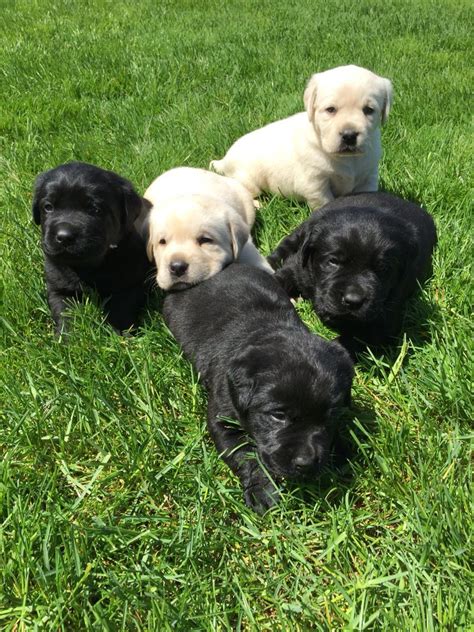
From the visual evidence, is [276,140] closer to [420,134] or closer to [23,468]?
[420,134]

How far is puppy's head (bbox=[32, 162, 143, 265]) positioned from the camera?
3.27m

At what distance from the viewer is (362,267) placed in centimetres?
315

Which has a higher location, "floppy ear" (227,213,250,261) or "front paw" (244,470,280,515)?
"floppy ear" (227,213,250,261)

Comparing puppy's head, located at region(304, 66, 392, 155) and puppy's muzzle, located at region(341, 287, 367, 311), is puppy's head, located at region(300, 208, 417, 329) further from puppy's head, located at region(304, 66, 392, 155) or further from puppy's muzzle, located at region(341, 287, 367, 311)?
puppy's head, located at region(304, 66, 392, 155)

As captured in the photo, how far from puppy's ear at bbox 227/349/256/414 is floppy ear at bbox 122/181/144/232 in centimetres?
163

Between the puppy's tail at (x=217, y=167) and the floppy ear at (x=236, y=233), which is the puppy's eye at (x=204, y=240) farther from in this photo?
the puppy's tail at (x=217, y=167)

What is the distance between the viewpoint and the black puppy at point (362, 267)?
309cm

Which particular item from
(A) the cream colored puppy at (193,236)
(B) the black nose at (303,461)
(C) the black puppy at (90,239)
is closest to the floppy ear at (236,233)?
(A) the cream colored puppy at (193,236)

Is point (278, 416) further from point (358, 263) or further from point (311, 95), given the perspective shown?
point (311, 95)

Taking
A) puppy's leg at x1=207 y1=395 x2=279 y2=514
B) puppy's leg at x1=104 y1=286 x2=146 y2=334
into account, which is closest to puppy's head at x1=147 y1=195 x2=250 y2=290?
puppy's leg at x1=104 y1=286 x2=146 y2=334

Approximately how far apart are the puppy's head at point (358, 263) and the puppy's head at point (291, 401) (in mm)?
731

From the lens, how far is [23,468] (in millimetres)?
2400

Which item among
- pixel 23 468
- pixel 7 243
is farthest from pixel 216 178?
pixel 23 468

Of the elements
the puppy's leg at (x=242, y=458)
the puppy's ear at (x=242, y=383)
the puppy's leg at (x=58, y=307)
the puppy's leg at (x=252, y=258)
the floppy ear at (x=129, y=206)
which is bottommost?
the puppy's leg at (x=252, y=258)
